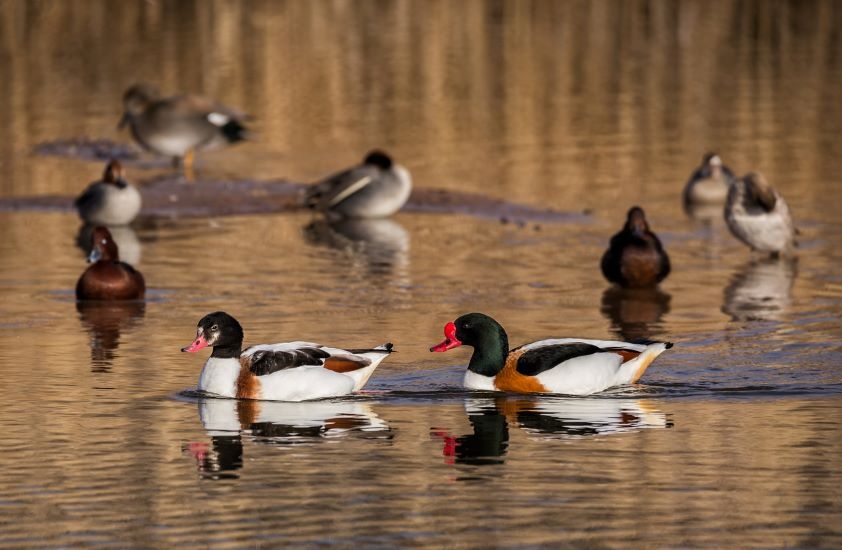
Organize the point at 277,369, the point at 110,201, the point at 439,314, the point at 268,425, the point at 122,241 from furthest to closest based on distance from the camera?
the point at 110,201 → the point at 122,241 → the point at 439,314 → the point at 277,369 → the point at 268,425

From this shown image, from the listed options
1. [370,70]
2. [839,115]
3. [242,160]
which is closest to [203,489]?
[242,160]

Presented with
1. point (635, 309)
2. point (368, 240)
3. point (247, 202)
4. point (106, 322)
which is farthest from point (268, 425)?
point (247, 202)

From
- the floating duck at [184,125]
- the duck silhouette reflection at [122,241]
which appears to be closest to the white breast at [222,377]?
the duck silhouette reflection at [122,241]

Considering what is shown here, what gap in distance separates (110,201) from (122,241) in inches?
28.7

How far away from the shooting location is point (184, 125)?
25.3 m

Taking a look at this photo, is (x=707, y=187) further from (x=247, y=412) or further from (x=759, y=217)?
(x=247, y=412)

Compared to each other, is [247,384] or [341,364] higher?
[341,364]

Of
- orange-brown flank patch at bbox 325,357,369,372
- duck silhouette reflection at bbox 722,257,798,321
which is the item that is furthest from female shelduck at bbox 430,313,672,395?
duck silhouette reflection at bbox 722,257,798,321

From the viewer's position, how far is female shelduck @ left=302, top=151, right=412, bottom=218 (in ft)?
71.1

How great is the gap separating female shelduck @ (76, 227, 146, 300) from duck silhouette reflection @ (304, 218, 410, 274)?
99.0 inches

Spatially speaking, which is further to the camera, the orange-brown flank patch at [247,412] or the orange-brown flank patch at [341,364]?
the orange-brown flank patch at [341,364]

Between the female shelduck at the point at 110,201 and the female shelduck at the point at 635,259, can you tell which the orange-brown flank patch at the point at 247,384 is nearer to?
the female shelduck at the point at 635,259

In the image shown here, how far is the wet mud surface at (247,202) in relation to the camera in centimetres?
2153

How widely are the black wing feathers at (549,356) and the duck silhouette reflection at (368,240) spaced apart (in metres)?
5.65
